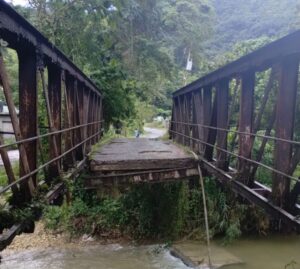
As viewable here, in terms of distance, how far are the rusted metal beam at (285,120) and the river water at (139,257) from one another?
6.09 meters

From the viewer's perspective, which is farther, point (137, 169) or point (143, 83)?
point (143, 83)

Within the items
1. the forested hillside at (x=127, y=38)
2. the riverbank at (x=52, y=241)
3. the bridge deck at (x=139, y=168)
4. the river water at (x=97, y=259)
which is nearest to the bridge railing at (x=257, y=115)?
the bridge deck at (x=139, y=168)

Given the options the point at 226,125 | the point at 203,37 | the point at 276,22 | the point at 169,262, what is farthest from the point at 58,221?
the point at 276,22

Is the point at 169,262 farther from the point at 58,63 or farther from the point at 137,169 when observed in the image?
the point at 58,63

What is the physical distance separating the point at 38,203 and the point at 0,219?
0.52 meters

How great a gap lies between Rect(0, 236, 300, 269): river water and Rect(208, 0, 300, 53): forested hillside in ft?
120

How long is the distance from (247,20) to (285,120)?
60197 millimetres

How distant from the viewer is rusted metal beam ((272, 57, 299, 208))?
4.58m

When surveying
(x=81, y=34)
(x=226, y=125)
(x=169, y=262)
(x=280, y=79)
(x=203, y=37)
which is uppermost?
(x=203, y=37)

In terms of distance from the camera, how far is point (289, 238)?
41.8ft

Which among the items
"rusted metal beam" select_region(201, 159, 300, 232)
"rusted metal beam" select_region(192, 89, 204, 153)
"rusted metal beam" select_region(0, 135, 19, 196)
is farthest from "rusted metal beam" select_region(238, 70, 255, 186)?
Result: "rusted metal beam" select_region(0, 135, 19, 196)

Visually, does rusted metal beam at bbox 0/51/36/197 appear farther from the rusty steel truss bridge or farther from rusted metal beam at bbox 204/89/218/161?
rusted metal beam at bbox 204/89/218/161

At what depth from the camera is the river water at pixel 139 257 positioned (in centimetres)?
1105

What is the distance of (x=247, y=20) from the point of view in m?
61.3
